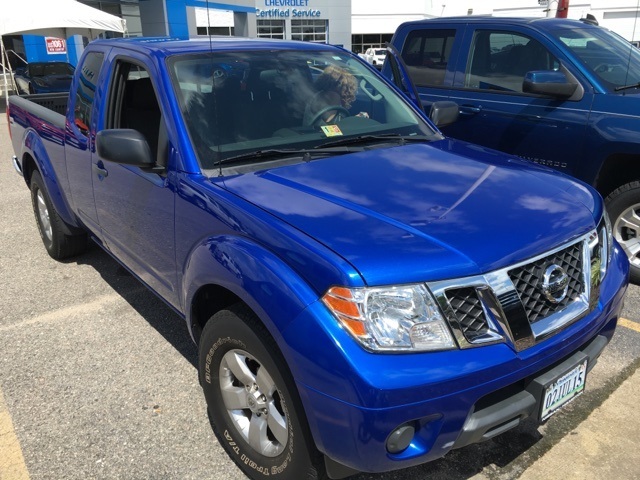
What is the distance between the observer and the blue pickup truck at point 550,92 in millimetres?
4379

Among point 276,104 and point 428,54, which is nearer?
point 276,104

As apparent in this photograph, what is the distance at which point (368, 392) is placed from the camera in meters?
1.79

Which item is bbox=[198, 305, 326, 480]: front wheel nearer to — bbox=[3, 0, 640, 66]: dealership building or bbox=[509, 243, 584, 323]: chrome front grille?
bbox=[509, 243, 584, 323]: chrome front grille

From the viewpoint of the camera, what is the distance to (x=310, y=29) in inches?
1790

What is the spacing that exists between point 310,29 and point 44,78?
105 feet

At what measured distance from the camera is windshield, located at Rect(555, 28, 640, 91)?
182 inches

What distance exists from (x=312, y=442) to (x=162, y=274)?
137 centimetres

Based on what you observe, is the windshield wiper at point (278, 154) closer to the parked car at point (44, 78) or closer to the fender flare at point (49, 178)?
the fender flare at point (49, 178)

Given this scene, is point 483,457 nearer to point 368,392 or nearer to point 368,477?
point 368,477

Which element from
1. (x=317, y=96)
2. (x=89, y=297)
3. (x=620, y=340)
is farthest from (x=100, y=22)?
(x=620, y=340)

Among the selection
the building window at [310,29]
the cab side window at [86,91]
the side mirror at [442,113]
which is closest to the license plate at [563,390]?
the side mirror at [442,113]

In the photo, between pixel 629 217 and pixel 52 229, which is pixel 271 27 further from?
pixel 629 217

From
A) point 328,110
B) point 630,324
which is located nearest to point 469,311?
point 328,110

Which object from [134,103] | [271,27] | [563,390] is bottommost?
[563,390]
